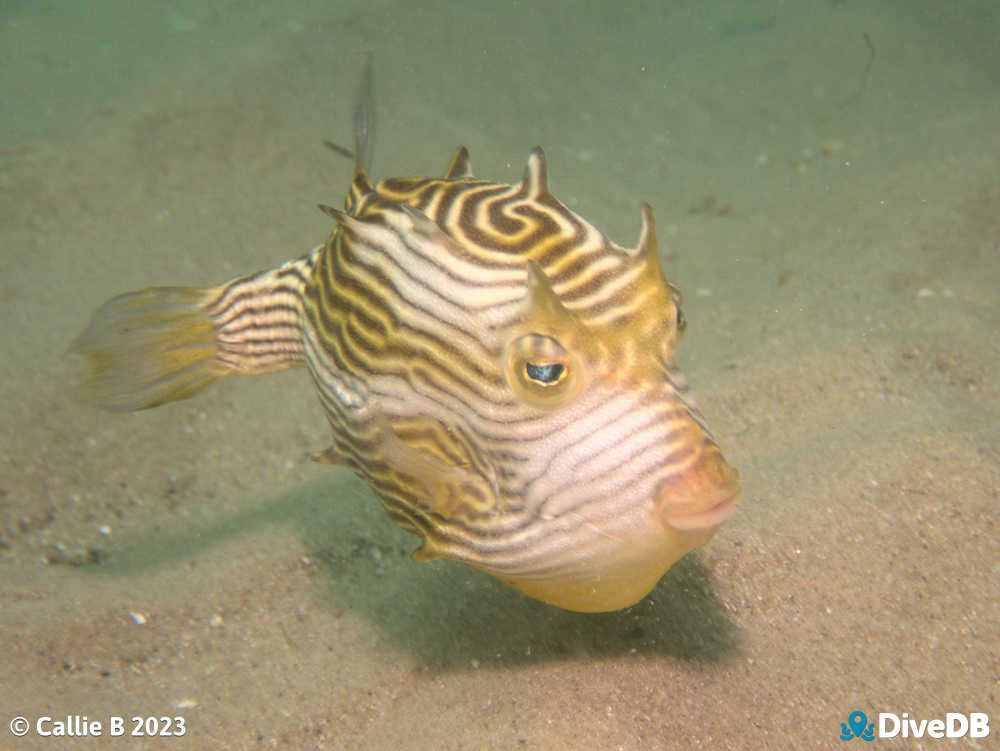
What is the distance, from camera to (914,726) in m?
2.09

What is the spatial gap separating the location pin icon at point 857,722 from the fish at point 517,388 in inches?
30.4

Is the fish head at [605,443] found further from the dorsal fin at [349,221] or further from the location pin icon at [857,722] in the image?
the location pin icon at [857,722]

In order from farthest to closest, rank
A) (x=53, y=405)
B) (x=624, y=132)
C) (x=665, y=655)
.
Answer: (x=624, y=132) → (x=53, y=405) → (x=665, y=655)

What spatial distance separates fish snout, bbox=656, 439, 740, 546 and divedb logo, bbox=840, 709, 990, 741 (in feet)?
3.01

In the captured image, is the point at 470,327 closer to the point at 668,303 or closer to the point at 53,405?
the point at 668,303

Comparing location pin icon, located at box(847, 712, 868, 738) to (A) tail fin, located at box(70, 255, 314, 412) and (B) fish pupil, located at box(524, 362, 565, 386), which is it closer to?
(B) fish pupil, located at box(524, 362, 565, 386)

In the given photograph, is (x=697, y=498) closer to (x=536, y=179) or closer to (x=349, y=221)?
(x=536, y=179)

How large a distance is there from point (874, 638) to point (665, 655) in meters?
0.66

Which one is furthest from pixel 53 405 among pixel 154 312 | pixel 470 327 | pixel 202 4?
pixel 202 4

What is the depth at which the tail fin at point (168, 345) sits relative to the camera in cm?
261

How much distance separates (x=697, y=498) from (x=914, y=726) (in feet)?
3.71

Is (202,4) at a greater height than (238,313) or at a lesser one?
lesser

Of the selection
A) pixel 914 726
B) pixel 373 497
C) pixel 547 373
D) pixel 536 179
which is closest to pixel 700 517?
pixel 547 373

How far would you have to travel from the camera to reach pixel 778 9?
10914 millimetres
